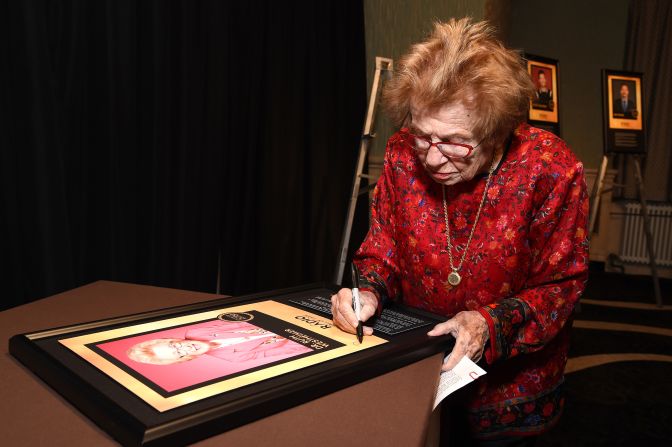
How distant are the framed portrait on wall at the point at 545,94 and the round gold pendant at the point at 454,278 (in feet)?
9.94

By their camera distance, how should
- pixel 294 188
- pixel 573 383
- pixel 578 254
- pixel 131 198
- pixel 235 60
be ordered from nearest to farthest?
pixel 578 254 → pixel 131 198 → pixel 235 60 → pixel 573 383 → pixel 294 188

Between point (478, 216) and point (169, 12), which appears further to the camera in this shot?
point (169, 12)

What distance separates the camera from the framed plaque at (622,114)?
5.07 m

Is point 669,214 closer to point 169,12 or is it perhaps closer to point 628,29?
point 628,29

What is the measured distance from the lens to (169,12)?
8.47 ft

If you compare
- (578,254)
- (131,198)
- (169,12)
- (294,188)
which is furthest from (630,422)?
(169,12)

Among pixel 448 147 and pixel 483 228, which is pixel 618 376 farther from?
pixel 448 147

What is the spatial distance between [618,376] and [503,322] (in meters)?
2.73

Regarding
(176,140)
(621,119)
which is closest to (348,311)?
(176,140)

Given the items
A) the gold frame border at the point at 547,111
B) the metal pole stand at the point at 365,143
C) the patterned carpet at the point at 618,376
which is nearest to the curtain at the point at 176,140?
the metal pole stand at the point at 365,143

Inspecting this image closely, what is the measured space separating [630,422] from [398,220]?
6.82ft

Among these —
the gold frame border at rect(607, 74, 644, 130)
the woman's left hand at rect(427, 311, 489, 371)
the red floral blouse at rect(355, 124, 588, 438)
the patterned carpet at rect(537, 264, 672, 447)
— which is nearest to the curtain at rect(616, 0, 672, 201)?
the gold frame border at rect(607, 74, 644, 130)

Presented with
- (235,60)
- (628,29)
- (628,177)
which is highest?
(628,29)

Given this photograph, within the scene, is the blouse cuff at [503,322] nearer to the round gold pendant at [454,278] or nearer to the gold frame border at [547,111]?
the round gold pendant at [454,278]
